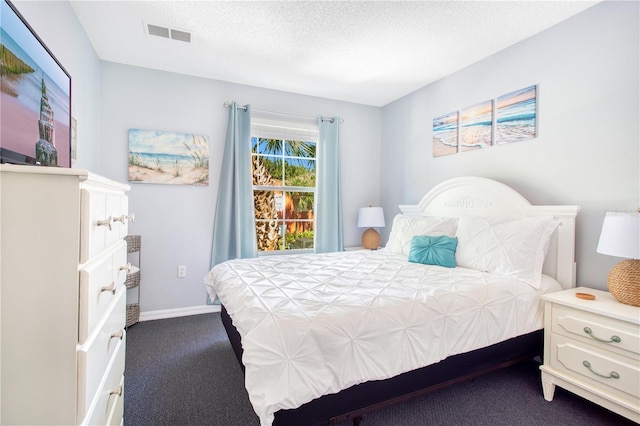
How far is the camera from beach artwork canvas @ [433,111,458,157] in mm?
3161

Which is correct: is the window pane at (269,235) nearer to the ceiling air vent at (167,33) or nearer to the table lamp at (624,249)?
the ceiling air vent at (167,33)

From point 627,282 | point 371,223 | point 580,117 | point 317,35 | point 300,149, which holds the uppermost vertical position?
point 317,35

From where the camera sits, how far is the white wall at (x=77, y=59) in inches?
69.1

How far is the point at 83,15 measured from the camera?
228cm

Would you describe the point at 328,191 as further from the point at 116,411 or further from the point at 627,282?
the point at 116,411

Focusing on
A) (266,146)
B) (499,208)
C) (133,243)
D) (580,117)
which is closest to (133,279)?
(133,243)

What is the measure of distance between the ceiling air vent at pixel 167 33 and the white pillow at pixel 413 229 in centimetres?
256

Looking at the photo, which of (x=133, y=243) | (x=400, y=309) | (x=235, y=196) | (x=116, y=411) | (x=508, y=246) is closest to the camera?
(x=116, y=411)

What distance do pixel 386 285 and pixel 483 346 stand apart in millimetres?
639

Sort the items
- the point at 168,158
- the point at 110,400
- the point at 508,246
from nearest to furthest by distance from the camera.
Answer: the point at 110,400, the point at 508,246, the point at 168,158

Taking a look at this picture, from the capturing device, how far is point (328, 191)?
Answer: 3895 millimetres

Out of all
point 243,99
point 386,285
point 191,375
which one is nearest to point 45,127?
point 191,375

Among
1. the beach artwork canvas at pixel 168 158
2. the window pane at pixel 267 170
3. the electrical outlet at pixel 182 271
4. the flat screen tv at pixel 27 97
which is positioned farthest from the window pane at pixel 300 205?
the flat screen tv at pixel 27 97

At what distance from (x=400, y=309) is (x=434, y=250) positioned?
112 centimetres
